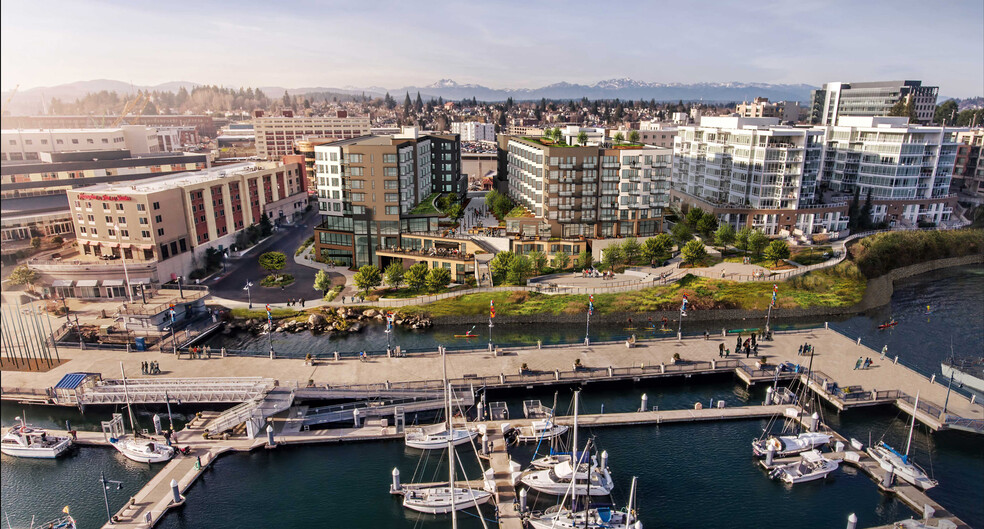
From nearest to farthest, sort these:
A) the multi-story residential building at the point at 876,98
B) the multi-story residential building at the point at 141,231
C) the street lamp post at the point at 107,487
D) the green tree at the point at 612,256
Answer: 1. the street lamp post at the point at 107,487
2. the multi-story residential building at the point at 141,231
3. the green tree at the point at 612,256
4. the multi-story residential building at the point at 876,98

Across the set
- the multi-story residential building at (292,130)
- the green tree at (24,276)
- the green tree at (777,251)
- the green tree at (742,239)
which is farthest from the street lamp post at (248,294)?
the multi-story residential building at (292,130)

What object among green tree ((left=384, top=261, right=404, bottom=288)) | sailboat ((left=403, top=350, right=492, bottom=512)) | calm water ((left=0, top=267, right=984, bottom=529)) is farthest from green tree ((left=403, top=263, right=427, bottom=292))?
sailboat ((left=403, top=350, right=492, bottom=512))

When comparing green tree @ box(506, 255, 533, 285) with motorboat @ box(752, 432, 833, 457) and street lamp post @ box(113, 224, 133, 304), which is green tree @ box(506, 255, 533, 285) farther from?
street lamp post @ box(113, 224, 133, 304)

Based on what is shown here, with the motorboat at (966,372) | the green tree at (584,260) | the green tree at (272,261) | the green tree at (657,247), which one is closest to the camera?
the motorboat at (966,372)

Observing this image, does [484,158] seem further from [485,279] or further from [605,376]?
[605,376]

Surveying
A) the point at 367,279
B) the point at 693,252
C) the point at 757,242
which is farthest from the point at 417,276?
the point at 757,242

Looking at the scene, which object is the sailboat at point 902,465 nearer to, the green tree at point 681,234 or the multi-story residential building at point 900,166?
the green tree at point 681,234

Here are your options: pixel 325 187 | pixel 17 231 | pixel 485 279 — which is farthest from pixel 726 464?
pixel 17 231
